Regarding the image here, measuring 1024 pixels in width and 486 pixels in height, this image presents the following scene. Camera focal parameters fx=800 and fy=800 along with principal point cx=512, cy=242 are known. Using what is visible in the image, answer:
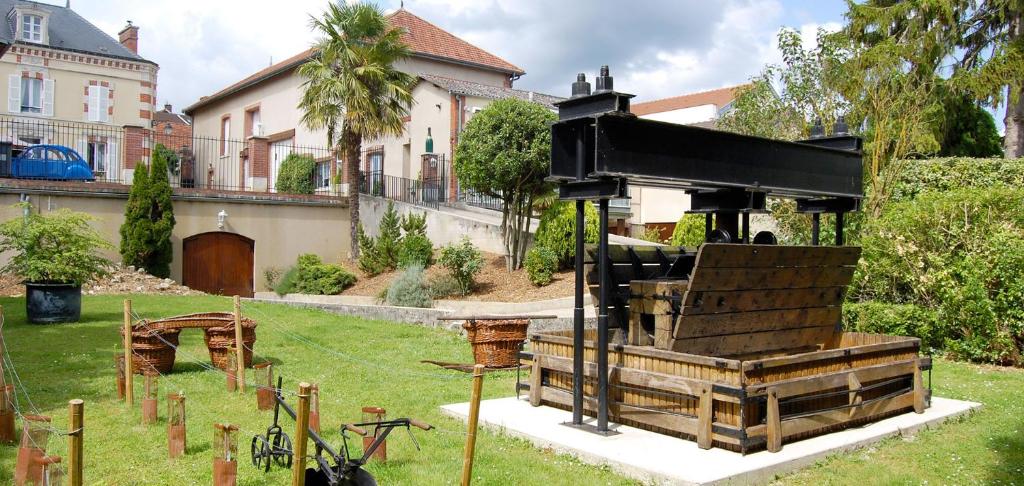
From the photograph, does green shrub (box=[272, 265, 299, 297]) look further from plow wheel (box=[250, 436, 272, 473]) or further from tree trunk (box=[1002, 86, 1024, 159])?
tree trunk (box=[1002, 86, 1024, 159])

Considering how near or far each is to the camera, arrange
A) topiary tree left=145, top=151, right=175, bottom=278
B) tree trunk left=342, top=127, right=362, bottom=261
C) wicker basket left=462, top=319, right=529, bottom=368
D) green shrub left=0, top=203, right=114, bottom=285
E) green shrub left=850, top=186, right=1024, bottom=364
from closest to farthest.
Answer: wicker basket left=462, top=319, right=529, bottom=368 < green shrub left=850, top=186, right=1024, bottom=364 < green shrub left=0, top=203, right=114, bottom=285 < topiary tree left=145, top=151, right=175, bottom=278 < tree trunk left=342, top=127, right=362, bottom=261

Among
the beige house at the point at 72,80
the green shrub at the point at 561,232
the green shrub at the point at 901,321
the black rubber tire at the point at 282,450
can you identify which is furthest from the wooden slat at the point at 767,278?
the beige house at the point at 72,80

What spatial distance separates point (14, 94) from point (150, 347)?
35.7m

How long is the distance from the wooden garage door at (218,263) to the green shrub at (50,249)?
9941mm

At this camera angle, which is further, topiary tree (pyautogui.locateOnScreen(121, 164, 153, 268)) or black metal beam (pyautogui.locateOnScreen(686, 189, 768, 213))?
topiary tree (pyautogui.locateOnScreen(121, 164, 153, 268))

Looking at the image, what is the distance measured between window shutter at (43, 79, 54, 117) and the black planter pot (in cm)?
2917

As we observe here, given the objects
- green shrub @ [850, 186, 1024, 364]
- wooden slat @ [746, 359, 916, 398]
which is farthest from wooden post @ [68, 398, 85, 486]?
green shrub @ [850, 186, 1024, 364]

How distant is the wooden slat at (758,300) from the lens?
6984 millimetres

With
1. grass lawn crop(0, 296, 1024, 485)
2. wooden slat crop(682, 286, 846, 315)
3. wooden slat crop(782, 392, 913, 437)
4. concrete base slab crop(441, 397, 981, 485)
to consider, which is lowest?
grass lawn crop(0, 296, 1024, 485)

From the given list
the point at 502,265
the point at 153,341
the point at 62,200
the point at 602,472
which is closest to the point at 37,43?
the point at 62,200

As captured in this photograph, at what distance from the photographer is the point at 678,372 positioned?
6.81 metres

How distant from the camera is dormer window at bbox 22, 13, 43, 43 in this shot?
127ft

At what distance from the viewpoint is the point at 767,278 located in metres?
7.57

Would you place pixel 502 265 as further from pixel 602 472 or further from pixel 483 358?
pixel 602 472
